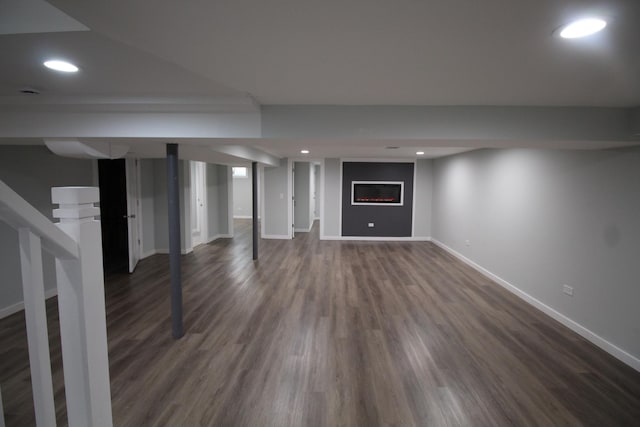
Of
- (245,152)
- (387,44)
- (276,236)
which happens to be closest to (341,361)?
(387,44)

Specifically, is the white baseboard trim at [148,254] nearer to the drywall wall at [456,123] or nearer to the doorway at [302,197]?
the doorway at [302,197]

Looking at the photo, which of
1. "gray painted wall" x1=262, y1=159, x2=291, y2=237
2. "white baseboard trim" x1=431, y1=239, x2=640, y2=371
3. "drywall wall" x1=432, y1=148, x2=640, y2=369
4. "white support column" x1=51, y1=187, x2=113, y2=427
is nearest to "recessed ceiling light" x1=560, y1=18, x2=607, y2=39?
"white support column" x1=51, y1=187, x2=113, y2=427

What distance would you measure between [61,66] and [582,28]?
2.52 metres

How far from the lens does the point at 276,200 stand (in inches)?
324

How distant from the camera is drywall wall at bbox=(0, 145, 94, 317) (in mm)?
3520

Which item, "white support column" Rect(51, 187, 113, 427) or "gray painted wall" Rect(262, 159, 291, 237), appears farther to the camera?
"gray painted wall" Rect(262, 159, 291, 237)

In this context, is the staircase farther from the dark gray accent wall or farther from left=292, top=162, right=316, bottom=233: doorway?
left=292, top=162, right=316, bottom=233: doorway

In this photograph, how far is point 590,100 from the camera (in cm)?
219

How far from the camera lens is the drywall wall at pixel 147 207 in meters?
6.07

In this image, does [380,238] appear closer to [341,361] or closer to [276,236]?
[276,236]

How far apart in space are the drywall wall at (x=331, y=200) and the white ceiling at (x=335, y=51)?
5.76 meters

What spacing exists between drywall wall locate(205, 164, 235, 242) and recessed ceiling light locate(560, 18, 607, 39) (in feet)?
24.1

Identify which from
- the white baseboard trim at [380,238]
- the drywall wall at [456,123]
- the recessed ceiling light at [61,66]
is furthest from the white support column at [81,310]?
the white baseboard trim at [380,238]

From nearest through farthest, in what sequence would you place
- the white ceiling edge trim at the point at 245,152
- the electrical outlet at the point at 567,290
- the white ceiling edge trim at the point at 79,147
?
the white ceiling edge trim at the point at 79,147
the electrical outlet at the point at 567,290
the white ceiling edge trim at the point at 245,152
